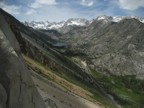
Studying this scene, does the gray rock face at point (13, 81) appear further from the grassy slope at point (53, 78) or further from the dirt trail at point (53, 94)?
the grassy slope at point (53, 78)

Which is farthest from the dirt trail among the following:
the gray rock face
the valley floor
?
the gray rock face

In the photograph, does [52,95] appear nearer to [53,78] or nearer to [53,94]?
[53,94]

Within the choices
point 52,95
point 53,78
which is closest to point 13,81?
point 52,95

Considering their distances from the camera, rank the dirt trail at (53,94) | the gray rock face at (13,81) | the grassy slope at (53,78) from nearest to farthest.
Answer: the gray rock face at (13,81), the dirt trail at (53,94), the grassy slope at (53,78)

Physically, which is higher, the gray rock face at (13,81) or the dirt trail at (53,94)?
the gray rock face at (13,81)

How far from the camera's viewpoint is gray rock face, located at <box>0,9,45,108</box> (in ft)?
63.7

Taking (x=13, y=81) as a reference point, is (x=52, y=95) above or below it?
below

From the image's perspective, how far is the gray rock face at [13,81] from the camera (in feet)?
63.7

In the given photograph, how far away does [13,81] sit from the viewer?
19844 millimetres

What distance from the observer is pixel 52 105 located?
155 ft

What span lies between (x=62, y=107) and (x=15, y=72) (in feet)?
165

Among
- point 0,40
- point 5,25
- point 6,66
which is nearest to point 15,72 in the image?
point 6,66

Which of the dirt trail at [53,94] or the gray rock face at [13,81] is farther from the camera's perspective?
the dirt trail at [53,94]

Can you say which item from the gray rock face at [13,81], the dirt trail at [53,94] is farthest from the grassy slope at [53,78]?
the gray rock face at [13,81]
